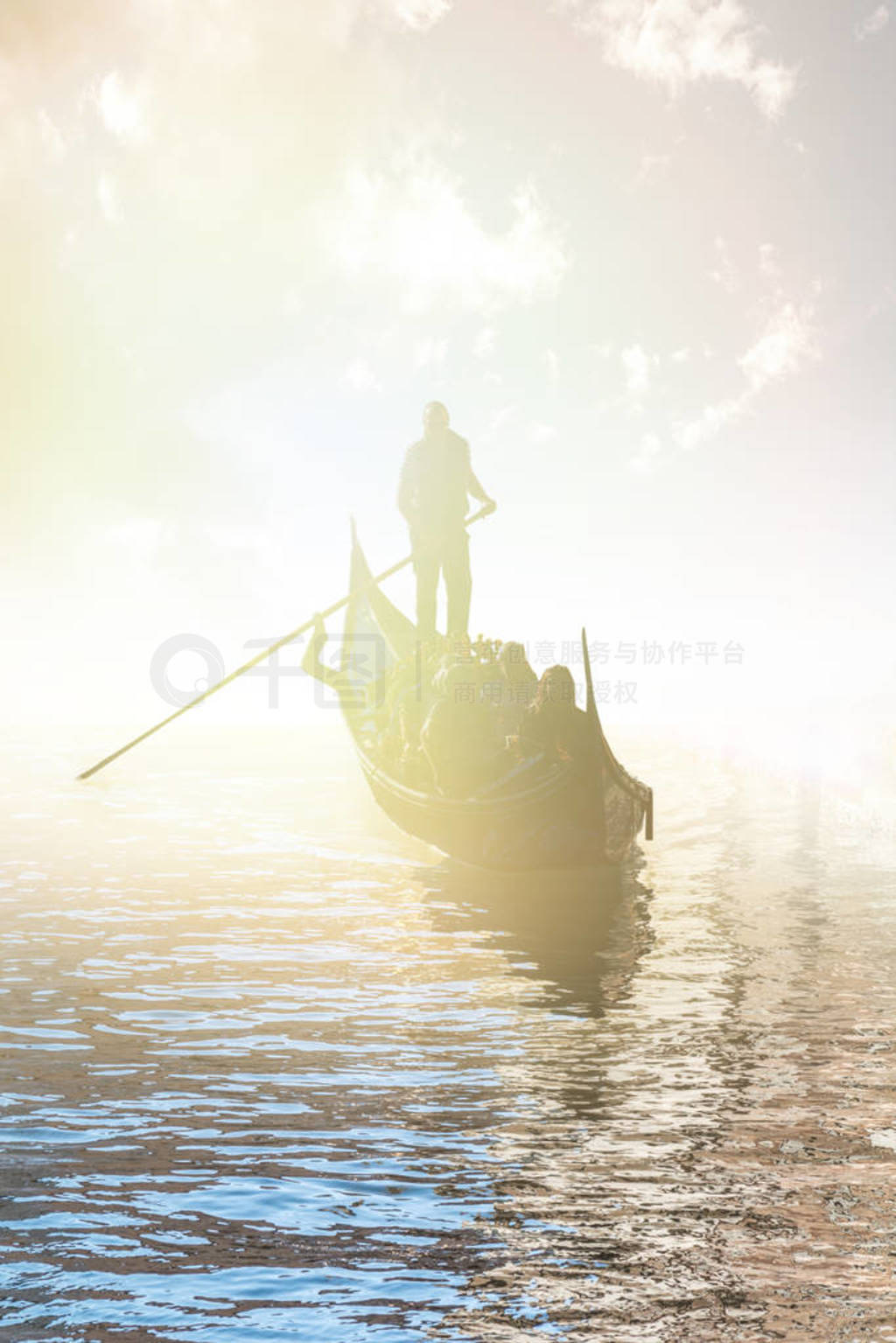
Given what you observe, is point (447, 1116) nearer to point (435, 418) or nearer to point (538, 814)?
point (538, 814)

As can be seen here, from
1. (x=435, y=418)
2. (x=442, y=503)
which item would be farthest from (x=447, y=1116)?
(x=435, y=418)

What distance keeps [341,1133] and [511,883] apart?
9.30 m

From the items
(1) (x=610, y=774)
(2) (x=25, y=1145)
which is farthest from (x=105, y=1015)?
(1) (x=610, y=774)

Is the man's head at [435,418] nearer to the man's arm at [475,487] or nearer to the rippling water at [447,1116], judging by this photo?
the man's arm at [475,487]

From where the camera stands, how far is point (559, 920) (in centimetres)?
1263

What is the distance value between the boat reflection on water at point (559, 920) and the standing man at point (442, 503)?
143 inches

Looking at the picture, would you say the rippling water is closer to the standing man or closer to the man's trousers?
the man's trousers

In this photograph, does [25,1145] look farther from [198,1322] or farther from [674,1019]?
[674,1019]

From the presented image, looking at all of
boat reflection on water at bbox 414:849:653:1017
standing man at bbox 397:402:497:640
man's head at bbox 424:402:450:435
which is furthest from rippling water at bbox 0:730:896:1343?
man's head at bbox 424:402:450:435

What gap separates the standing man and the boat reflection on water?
363 cm

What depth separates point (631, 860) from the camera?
17172 millimetres

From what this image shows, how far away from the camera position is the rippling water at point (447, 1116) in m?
4.18

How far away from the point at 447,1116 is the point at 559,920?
21.9ft

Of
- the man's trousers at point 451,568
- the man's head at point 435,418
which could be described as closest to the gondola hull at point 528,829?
the man's trousers at point 451,568
